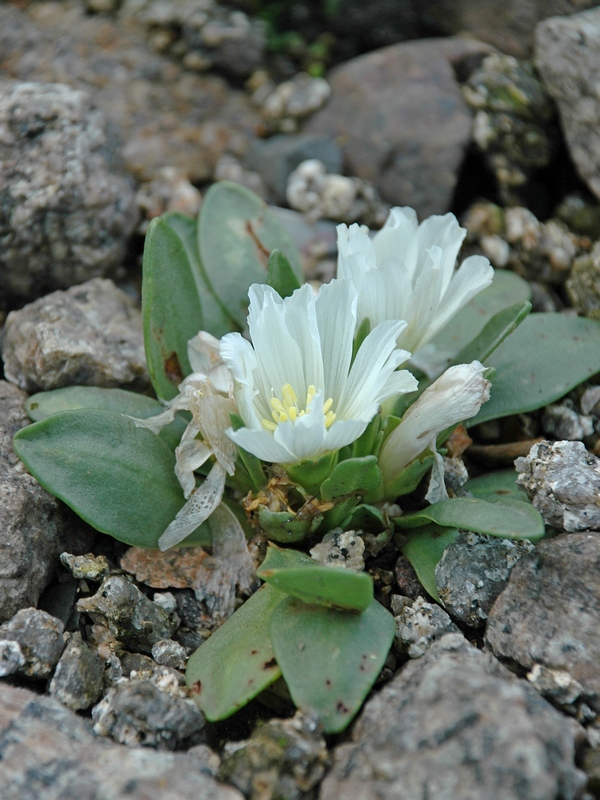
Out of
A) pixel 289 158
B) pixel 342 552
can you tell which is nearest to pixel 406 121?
pixel 289 158

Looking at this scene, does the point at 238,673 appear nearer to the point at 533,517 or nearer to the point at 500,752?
the point at 500,752

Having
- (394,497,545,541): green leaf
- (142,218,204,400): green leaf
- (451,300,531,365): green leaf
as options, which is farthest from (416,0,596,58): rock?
(394,497,545,541): green leaf

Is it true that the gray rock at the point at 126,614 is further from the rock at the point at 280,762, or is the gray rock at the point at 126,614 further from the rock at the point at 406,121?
the rock at the point at 406,121

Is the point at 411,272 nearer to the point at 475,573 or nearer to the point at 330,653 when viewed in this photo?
the point at 475,573

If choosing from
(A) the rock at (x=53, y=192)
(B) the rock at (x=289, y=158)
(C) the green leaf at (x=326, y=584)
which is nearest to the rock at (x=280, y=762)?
(C) the green leaf at (x=326, y=584)

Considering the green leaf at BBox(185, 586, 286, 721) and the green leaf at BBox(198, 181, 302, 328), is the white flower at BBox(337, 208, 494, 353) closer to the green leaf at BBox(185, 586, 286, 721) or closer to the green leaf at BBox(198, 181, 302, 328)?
the green leaf at BBox(198, 181, 302, 328)

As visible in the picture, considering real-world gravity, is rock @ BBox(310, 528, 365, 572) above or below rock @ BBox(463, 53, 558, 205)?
below

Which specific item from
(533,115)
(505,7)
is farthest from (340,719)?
(505,7)
